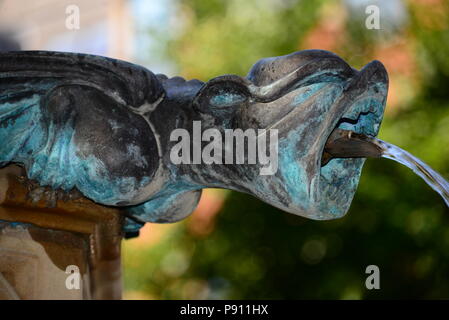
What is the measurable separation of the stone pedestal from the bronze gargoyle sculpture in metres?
0.06

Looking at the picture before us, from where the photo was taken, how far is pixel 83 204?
1.94 metres

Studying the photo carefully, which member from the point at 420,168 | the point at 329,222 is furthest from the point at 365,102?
the point at 329,222

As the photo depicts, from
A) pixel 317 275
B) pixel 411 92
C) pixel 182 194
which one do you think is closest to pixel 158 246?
pixel 317 275

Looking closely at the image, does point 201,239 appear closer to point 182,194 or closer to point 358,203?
point 358,203

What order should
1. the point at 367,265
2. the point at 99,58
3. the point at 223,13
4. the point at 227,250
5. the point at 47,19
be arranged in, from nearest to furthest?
the point at 99,58 → the point at 367,265 → the point at 227,250 → the point at 223,13 → the point at 47,19

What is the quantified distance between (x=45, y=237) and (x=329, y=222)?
2995mm

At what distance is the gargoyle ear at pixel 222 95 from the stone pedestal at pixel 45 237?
408 mm

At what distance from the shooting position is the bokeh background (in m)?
4.37

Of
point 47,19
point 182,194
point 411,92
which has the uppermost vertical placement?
point 47,19

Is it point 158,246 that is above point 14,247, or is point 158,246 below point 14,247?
above

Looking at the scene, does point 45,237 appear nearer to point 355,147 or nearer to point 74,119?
point 74,119

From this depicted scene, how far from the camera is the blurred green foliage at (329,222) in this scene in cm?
435

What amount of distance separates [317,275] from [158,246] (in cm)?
123

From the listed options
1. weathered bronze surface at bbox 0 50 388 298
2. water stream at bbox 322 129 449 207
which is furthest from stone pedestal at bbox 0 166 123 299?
water stream at bbox 322 129 449 207
